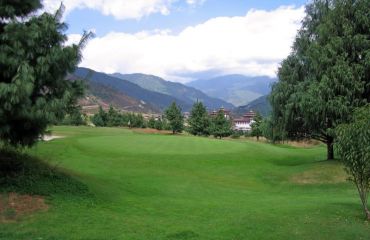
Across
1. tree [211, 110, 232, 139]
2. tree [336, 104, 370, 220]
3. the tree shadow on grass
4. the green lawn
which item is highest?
tree [211, 110, 232, 139]

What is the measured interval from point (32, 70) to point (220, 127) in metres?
70.5

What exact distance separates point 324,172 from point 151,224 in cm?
1675

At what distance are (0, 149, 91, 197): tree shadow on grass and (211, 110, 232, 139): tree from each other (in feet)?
217

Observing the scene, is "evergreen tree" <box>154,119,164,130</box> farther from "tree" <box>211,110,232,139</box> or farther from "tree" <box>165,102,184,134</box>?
"tree" <box>211,110,232,139</box>

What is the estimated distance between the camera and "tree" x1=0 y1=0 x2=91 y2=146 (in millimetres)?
13236

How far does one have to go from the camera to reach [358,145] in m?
13.6

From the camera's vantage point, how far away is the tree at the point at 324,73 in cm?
2680

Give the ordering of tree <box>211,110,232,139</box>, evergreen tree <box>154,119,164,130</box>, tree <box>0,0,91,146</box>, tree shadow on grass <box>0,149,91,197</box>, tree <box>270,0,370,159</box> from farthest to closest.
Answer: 1. evergreen tree <box>154,119,164,130</box>
2. tree <box>211,110,232,139</box>
3. tree <box>270,0,370,159</box>
4. tree shadow on grass <box>0,149,91,197</box>
5. tree <box>0,0,91,146</box>

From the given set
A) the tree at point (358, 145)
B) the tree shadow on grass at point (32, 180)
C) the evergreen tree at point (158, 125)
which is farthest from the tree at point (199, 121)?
the tree at point (358, 145)

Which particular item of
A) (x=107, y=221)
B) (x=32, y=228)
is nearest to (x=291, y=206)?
(x=107, y=221)

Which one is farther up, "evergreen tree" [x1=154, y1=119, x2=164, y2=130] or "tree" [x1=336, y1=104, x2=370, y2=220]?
"evergreen tree" [x1=154, y1=119, x2=164, y2=130]

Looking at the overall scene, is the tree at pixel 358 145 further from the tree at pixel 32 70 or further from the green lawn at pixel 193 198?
the tree at pixel 32 70

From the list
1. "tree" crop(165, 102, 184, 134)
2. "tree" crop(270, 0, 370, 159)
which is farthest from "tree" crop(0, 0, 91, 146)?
"tree" crop(165, 102, 184, 134)

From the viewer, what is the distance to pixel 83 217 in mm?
13273
